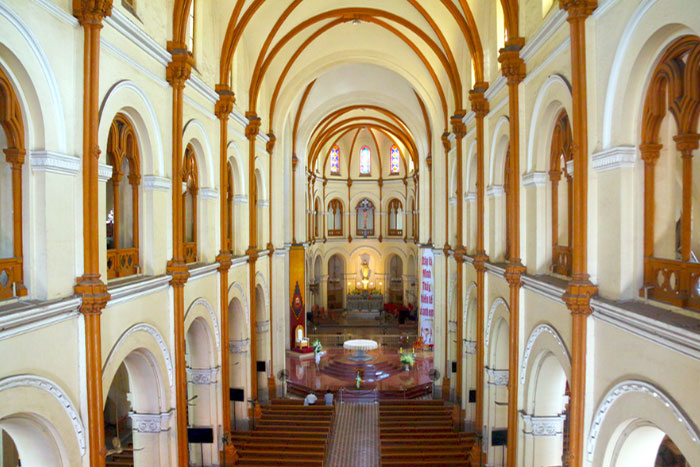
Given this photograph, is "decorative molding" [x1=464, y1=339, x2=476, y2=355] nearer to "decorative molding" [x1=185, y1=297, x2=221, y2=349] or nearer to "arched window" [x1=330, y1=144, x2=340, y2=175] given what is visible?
"decorative molding" [x1=185, y1=297, x2=221, y2=349]

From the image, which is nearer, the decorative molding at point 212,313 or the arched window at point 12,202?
the arched window at point 12,202

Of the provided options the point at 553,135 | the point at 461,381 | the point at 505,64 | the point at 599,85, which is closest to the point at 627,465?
the point at 599,85

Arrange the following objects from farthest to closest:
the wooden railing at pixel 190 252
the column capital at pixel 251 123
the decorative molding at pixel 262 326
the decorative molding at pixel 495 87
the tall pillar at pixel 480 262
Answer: the decorative molding at pixel 262 326
the column capital at pixel 251 123
the tall pillar at pixel 480 262
the wooden railing at pixel 190 252
the decorative molding at pixel 495 87

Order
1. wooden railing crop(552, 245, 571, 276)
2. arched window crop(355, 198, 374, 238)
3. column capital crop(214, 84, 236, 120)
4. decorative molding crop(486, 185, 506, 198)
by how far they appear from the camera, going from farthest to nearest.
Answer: arched window crop(355, 198, 374, 238) → column capital crop(214, 84, 236, 120) → decorative molding crop(486, 185, 506, 198) → wooden railing crop(552, 245, 571, 276)

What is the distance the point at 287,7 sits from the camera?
54.2 feet

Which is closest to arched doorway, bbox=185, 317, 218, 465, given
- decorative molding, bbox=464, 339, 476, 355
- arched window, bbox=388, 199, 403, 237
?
decorative molding, bbox=464, 339, 476, 355

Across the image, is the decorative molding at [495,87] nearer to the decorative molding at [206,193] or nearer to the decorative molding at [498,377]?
the decorative molding at [498,377]

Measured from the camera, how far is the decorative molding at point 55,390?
5884mm

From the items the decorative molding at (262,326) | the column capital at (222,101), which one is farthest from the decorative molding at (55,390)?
the decorative molding at (262,326)

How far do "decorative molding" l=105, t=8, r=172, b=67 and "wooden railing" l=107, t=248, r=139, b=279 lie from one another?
3750 millimetres

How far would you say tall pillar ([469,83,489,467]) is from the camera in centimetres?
1333

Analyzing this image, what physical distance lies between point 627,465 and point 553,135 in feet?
17.9

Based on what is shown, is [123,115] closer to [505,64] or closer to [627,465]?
[505,64]

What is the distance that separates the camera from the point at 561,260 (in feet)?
29.9
